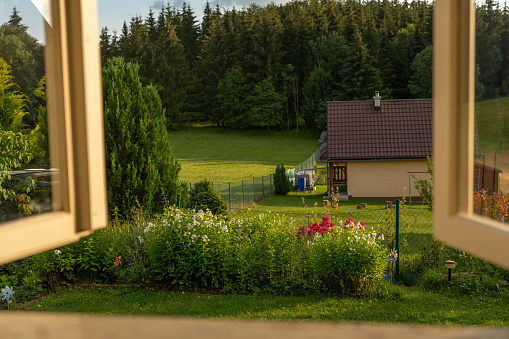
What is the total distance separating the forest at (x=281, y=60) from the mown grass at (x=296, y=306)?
38.0 m

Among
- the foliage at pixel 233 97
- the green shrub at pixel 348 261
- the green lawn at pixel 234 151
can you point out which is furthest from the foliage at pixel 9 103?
the foliage at pixel 233 97

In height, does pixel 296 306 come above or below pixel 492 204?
below

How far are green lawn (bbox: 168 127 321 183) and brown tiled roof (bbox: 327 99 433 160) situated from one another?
9.34 meters

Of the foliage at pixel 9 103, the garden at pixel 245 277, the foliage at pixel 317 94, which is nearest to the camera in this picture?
the foliage at pixel 9 103

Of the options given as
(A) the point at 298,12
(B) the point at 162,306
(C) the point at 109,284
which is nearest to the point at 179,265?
(B) the point at 162,306

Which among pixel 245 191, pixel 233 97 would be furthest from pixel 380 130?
pixel 233 97

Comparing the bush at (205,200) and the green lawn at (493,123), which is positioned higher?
the green lawn at (493,123)

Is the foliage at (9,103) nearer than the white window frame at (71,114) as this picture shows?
No

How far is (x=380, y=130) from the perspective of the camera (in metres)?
20.0

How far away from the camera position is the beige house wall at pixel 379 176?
18984mm

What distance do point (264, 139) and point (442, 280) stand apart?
38.6 metres

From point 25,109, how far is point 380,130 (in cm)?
1960

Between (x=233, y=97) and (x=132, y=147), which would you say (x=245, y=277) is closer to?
(x=132, y=147)

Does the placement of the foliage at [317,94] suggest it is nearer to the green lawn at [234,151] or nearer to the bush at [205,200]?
the green lawn at [234,151]
